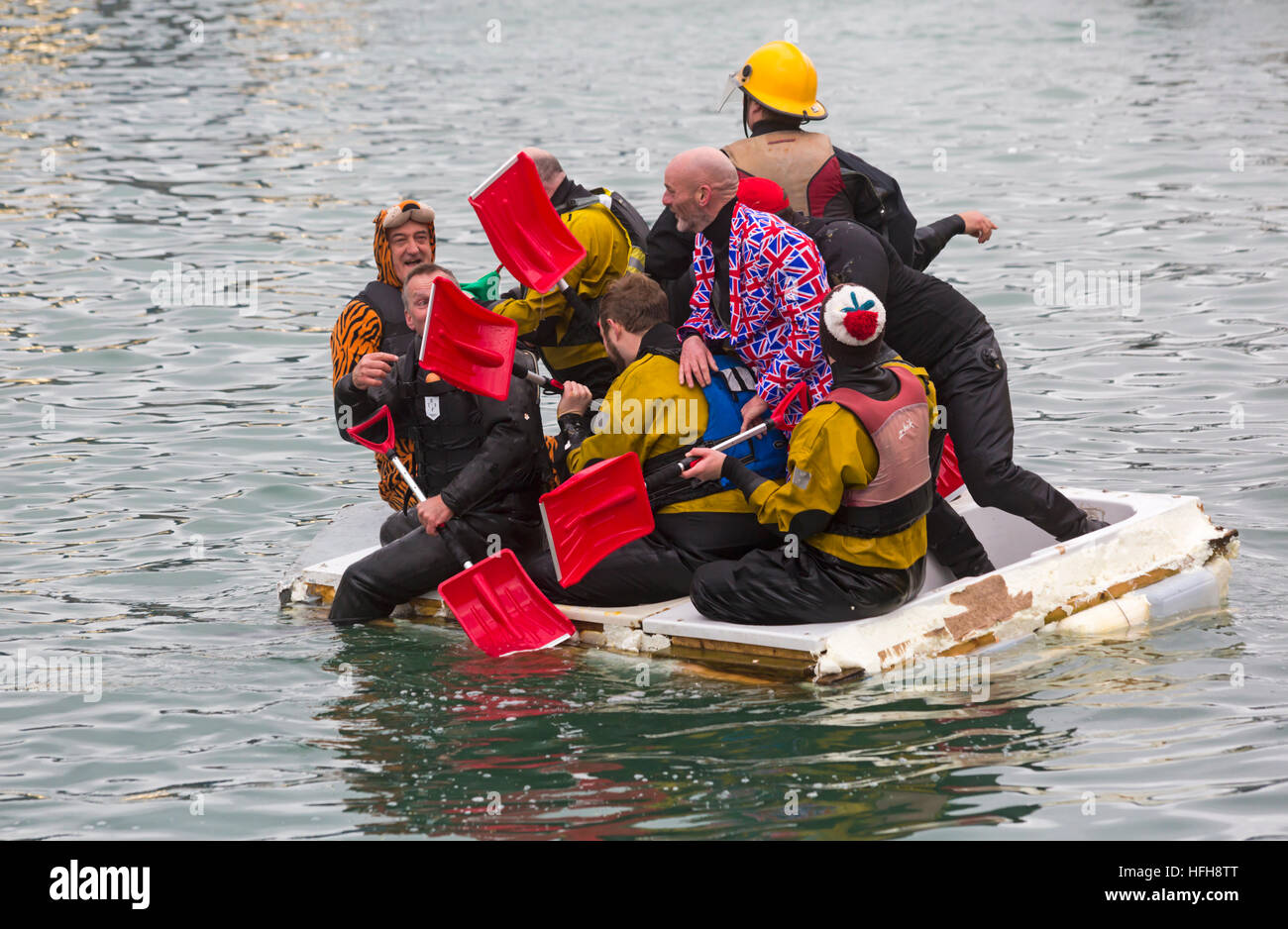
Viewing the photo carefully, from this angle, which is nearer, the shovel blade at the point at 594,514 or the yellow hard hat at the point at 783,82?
the shovel blade at the point at 594,514

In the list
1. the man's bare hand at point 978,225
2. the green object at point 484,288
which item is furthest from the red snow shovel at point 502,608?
the man's bare hand at point 978,225

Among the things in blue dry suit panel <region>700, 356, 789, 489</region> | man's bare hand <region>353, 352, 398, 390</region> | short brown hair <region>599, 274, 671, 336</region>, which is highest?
short brown hair <region>599, 274, 671, 336</region>

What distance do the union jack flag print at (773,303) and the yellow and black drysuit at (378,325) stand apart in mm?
1641

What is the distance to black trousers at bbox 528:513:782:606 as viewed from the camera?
715 cm

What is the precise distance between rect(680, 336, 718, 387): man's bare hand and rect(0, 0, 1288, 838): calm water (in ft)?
4.01

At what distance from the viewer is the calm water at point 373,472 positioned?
605cm

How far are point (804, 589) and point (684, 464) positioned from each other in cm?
72

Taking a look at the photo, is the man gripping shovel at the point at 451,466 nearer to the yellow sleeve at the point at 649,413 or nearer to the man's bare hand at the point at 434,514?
the man's bare hand at the point at 434,514

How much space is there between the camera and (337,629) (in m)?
7.57

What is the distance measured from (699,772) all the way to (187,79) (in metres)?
23.7

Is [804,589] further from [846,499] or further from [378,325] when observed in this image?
[378,325]

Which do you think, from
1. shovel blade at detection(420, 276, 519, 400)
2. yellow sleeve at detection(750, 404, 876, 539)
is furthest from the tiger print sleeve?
yellow sleeve at detection(750, 404, 876, 539)

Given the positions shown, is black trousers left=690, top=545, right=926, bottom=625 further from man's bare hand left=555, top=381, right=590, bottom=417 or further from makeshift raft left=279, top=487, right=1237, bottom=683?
man's bare hand left=555, top=381, right=590, bottom=417

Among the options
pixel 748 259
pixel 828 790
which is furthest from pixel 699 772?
pixel 748 259
